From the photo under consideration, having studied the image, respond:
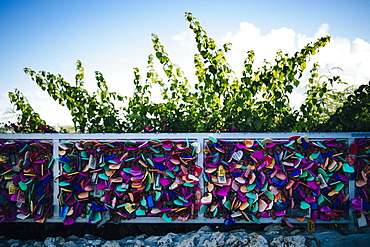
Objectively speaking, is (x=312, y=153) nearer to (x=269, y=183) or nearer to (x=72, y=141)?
(x=269, y=183)

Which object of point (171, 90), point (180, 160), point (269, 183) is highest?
point (171, 90)

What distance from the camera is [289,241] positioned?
3.13 metres

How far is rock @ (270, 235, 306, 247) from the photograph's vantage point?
309cm

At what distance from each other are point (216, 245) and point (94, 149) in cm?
177

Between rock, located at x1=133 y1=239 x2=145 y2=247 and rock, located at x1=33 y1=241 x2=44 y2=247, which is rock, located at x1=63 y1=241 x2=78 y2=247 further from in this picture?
rock, located at x1=133 y1=239 x2=145 y2=247

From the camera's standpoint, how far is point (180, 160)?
338cm

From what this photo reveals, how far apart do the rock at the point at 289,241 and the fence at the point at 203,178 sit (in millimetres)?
262

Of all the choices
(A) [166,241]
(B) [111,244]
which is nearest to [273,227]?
(A) [166,241]

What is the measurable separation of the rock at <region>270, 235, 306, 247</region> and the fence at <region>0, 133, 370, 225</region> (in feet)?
0.86

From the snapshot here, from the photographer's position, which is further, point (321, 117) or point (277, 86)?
point (321, 117)

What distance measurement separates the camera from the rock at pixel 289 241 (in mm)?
3090

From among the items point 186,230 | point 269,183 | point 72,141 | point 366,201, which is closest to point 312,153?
point 269,183

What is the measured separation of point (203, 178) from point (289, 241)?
1.15 meters

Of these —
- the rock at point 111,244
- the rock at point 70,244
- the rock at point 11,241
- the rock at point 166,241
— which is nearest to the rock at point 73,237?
the rock at point 70,244
